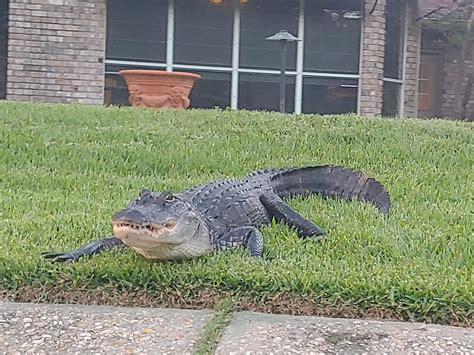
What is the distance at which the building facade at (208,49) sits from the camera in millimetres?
11086

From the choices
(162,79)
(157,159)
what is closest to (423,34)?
(162,79)

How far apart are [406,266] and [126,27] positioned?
908 centimetres

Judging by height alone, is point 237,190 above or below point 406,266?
above

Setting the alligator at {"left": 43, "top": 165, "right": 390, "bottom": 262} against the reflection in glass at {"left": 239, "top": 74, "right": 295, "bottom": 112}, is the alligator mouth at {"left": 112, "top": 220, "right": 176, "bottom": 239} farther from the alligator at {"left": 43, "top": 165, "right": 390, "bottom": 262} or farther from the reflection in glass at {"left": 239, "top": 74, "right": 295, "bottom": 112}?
the reflection in glass at {"left": 239, "top": 74, "right": 295, "bottom": 112}

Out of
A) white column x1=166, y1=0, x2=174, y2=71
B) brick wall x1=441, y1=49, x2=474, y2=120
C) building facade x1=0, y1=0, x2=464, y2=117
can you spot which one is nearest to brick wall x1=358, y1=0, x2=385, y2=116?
building facade x1=0, y1=0, x2=464, y2=117

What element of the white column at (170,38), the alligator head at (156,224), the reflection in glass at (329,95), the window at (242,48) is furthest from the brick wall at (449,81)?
the alligator head at (156,224)

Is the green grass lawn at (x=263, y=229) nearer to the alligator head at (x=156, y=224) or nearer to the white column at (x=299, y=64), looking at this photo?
the alligator head at (x=156, y=224)

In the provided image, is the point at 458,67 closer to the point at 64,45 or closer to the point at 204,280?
the point at 64,45

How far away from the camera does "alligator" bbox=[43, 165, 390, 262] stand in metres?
2.85

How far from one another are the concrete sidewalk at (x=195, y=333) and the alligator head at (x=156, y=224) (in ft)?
0.88

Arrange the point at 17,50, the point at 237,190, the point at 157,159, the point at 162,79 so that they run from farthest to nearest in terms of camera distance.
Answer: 1. the point at 17,50
2. the point at 162,79
3. the point at 157,159
4. the point at 237,190

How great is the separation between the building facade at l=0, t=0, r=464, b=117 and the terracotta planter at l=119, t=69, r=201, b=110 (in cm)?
202

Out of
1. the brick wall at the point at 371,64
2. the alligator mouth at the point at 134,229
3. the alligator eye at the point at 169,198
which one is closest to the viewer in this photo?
the alligator mouth at the point at 134,229

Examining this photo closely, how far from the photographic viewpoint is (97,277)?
311cm
